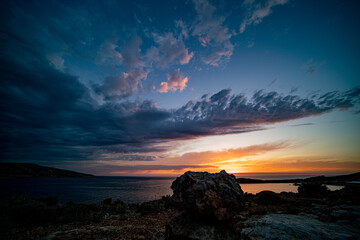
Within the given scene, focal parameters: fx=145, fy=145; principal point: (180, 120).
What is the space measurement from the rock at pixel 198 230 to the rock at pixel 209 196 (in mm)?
291

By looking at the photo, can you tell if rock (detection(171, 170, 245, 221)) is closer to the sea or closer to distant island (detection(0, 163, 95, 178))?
the sea

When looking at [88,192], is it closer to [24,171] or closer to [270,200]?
[270,200]

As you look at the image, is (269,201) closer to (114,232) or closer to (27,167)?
(114,232)

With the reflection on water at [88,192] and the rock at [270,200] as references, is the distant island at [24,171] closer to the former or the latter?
the reflection on water at [88,192]

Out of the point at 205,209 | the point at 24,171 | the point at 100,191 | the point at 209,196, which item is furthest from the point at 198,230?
the point at 24,171

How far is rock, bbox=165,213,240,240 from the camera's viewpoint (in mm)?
4043

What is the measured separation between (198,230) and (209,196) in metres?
0.96

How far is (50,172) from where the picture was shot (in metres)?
176

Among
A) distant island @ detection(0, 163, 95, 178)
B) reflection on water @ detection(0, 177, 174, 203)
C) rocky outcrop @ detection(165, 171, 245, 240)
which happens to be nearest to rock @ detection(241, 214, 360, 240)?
rocky outcrop @ detection(165, 171, 245, 240)

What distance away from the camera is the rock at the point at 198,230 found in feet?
13.3

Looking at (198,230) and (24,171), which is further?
(24,171)

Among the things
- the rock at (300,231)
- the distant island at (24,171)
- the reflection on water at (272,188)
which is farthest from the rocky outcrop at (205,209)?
the distant island at (24,171)

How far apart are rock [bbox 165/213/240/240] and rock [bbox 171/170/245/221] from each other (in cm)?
29

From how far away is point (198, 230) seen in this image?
4.17 m
